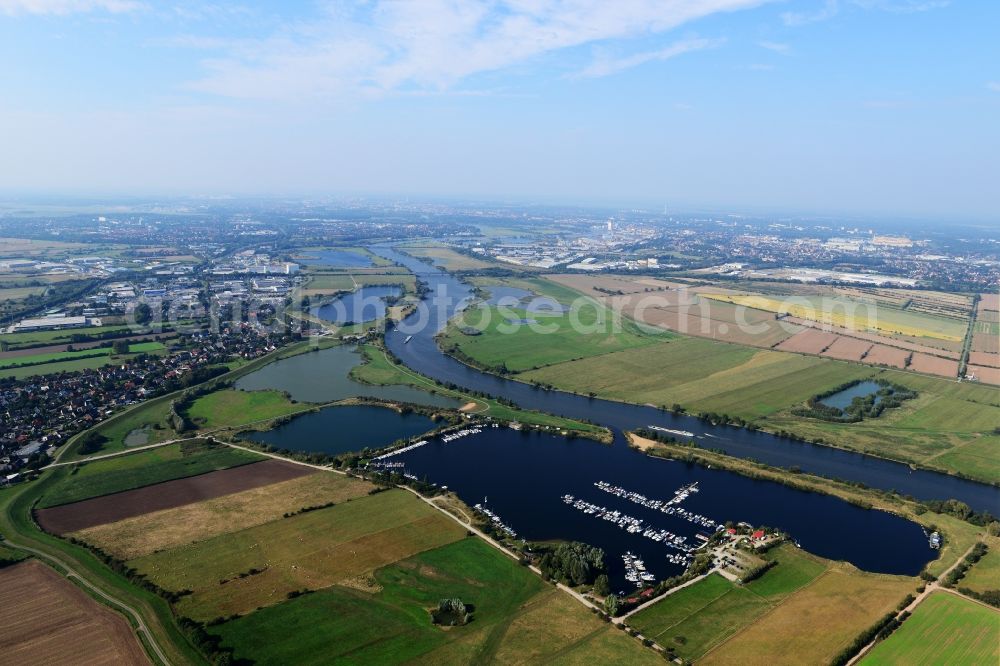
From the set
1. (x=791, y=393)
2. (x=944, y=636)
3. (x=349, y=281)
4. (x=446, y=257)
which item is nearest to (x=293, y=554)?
(x=944, y=636)

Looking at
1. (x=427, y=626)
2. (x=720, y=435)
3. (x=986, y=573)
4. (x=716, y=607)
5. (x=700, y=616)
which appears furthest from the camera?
(x=720, y=435)

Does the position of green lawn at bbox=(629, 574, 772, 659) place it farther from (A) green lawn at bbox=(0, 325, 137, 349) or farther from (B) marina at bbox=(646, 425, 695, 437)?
(A) green lawn at bbox=(0, 325, 137, 349)

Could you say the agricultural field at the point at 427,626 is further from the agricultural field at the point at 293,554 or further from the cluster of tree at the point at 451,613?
the agricultural field at the point at 293,554

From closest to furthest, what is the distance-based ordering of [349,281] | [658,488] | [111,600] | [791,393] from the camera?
[111,600] < [658,488] < [791,393] < [349,281]

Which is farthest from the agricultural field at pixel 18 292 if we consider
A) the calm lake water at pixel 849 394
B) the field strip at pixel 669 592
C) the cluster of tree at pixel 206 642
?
the calm lake water at pixel 849 394

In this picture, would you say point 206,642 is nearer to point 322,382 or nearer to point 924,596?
point 924,596

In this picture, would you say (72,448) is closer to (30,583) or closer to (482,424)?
(30,583)

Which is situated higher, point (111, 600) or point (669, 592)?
point (669, 592)

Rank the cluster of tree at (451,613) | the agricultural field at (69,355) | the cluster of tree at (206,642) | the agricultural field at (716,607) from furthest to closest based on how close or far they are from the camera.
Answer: the agricultural field at (69,355)
the cluster of tree at (451,613)
the agricultural field at (716,607)
the cluster of tree at (206,642)
